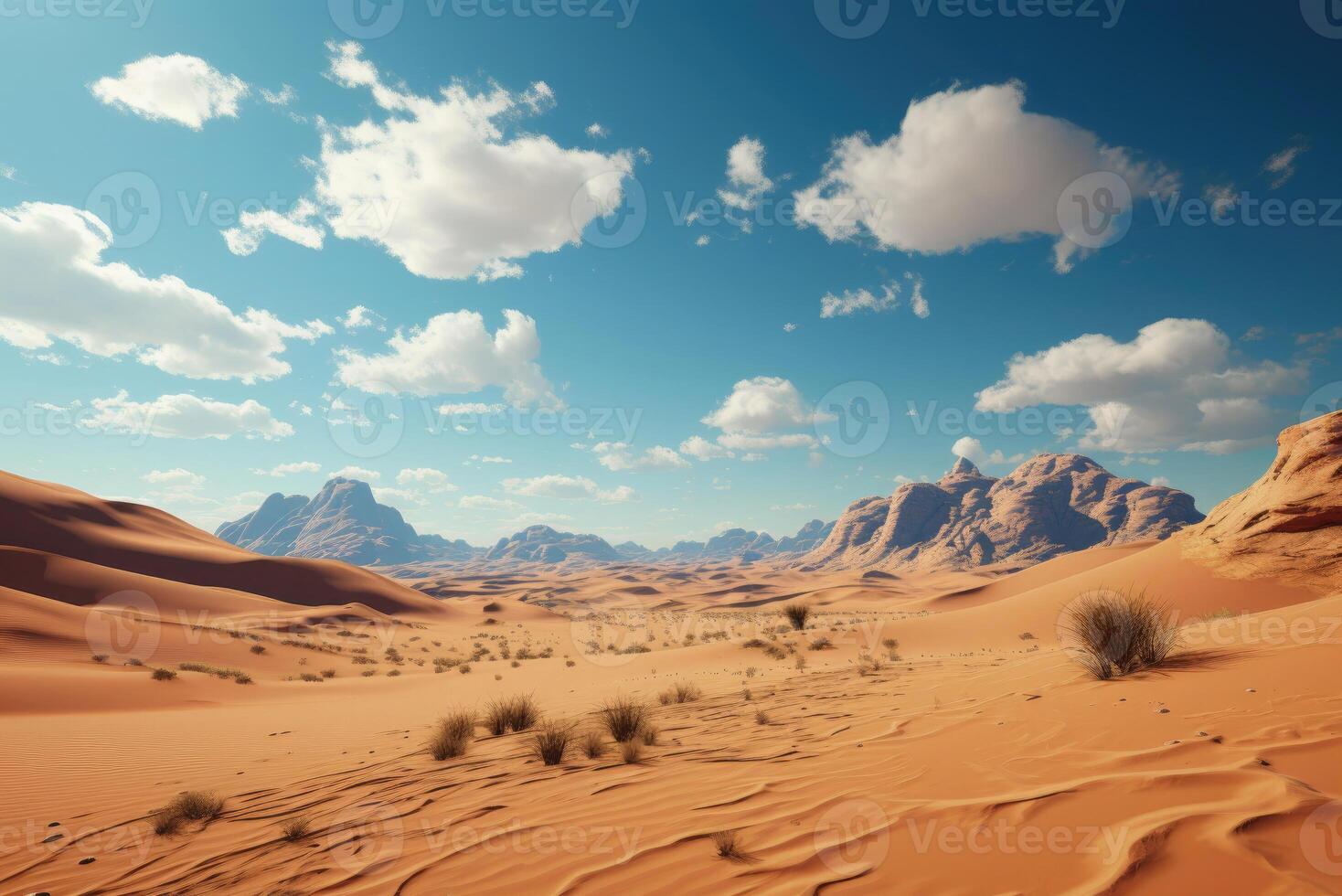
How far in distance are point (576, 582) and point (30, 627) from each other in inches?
3425

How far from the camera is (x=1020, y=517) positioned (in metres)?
117

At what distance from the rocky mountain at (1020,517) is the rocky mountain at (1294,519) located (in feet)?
293

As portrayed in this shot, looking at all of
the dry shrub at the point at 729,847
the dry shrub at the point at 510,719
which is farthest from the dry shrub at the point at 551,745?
the dry shrub at the point at 729,847

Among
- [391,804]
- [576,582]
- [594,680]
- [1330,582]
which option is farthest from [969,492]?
[391,804]

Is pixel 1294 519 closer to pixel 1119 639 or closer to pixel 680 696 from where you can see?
pixel 1119 639

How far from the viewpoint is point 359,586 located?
47.4 metres

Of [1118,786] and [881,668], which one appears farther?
[881,668]

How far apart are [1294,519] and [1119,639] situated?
15.5 meters

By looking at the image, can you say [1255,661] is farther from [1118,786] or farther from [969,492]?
[969,492]

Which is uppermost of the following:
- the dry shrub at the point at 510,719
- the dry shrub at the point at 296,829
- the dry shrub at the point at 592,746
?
the dry shrub at the point at 592,746

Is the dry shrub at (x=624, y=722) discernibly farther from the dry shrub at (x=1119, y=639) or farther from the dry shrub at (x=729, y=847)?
the dry shrub at (x=1119, y=639)

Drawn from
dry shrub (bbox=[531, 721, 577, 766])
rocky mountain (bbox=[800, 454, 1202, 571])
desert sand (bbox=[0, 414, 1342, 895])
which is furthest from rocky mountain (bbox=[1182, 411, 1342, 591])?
rocky mountain (bbox=[800, 454, 1202, 571])

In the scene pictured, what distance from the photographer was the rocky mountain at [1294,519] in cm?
1493

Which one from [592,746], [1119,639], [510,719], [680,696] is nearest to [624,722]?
[592,746]
